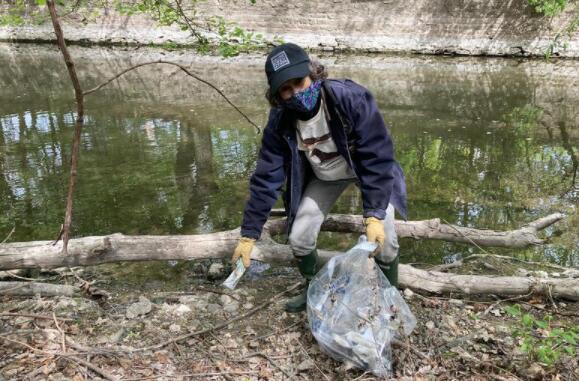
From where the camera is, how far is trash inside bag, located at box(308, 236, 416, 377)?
2.11m

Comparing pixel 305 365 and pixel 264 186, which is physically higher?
pixel 264 186

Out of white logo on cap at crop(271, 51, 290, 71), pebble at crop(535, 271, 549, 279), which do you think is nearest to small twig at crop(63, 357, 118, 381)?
white logo on cap at crop(271, 51, 290, 71)

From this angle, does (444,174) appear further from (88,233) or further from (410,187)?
(88,233)

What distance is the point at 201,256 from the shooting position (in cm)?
312

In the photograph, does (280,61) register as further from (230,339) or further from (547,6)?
(547,6)

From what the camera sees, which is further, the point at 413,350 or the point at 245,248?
the point at 245,248

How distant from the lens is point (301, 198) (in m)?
2.71

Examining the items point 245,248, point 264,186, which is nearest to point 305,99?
point 264,186

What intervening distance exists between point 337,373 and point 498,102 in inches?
318

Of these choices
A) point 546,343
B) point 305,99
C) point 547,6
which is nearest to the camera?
point 546,343

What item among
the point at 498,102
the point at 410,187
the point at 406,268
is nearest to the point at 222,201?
the point at 410,187

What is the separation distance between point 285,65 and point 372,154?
64cm

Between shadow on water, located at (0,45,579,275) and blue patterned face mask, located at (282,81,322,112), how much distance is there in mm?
1753

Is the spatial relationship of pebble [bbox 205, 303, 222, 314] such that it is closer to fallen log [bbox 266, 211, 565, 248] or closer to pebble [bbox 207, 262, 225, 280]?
pebble [bbox 207, 262, 225, 280]
